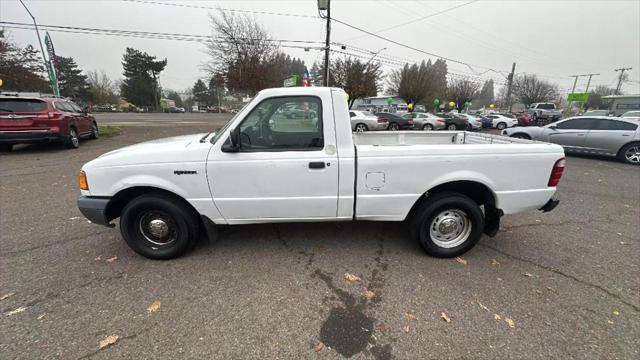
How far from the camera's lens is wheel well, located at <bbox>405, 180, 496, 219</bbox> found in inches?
121

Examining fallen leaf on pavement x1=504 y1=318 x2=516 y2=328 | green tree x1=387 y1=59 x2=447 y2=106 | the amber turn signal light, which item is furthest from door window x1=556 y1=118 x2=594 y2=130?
green tree x1=387 y1=59 x2=447 y2=106

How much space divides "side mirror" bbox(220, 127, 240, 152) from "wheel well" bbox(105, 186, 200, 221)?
84 cm

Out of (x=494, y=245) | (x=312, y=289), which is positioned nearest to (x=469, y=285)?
(x=494, y=245)

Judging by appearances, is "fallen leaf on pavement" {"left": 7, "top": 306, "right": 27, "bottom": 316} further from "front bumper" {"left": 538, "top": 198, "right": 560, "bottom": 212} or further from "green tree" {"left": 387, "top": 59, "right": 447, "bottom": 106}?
"green tree" {"left": 387, "top": 59, "right": 447, "bottom": 106}

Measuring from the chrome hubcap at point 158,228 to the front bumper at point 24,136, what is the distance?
27.1ft

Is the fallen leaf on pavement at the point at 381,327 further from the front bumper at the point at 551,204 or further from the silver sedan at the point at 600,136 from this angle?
the silver sedan at the point at 600,136

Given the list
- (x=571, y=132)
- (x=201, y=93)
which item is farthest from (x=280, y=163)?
(x=201, y=93)

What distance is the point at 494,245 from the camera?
11.7ft

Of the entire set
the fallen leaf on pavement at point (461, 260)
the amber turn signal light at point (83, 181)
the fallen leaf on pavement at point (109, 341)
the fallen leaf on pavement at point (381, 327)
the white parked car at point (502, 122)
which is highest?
the amber turn signal light at point (83, 181)

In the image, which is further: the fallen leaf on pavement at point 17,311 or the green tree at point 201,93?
the green tree at point 201,93

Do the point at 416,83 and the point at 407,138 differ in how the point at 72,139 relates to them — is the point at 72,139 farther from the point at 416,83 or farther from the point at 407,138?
the point at 416,83

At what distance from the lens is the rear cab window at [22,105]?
7.67m

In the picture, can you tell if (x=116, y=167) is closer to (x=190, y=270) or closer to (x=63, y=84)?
(x=190, y=270)

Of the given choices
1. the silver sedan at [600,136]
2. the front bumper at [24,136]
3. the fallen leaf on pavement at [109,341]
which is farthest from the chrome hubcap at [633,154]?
the front bumper at [24,136]
